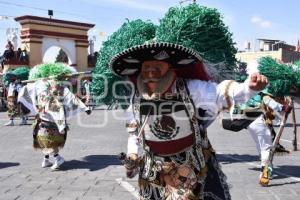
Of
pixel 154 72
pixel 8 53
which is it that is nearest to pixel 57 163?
pixel 154 72

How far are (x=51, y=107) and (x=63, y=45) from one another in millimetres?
20232

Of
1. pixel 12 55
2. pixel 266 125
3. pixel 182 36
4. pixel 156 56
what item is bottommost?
pixel 266 125

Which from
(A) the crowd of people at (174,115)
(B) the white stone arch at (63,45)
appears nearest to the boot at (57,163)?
(A) the crowd of people at (174,115)

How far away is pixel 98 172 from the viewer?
23.9ft

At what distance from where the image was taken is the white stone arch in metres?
26.2

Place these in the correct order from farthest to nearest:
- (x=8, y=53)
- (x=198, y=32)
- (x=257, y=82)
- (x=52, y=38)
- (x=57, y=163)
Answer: (x=52, y=38) → (x=8, y=53) → (x=57, y=163) → (x=198, y=32) → (x=257, y=82)

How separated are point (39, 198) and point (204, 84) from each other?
318 centimetres

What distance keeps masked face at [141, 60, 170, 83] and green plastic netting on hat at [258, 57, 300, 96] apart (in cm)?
294

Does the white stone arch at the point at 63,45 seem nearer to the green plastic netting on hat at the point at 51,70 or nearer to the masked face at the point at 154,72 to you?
the green plastic netting on hat at the point at 51,70

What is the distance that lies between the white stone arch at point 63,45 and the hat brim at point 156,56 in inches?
917

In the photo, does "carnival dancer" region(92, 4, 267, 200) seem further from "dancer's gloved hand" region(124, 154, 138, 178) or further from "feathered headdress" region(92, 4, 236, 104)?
"feathered headdress" region(92, 4, 236, 104)

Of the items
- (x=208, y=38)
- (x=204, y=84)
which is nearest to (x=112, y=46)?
(x=208, y=38)

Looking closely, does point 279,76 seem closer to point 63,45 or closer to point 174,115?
point 174,115

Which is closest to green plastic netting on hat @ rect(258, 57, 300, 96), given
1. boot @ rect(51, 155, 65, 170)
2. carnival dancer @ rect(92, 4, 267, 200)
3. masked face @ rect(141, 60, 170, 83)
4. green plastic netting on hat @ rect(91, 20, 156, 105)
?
green plastic netting on hat @ rect(91, 20, 156, 105)
